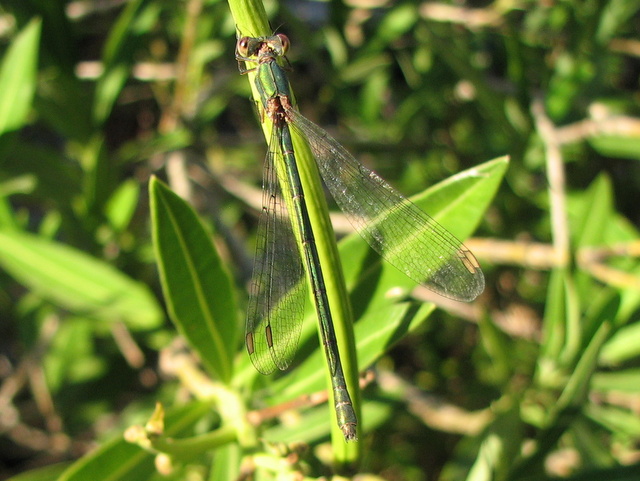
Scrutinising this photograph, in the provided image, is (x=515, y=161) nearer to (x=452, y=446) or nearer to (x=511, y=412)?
(x=511, y=412)

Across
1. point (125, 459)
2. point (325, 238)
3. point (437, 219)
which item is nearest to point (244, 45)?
point (325, 238)

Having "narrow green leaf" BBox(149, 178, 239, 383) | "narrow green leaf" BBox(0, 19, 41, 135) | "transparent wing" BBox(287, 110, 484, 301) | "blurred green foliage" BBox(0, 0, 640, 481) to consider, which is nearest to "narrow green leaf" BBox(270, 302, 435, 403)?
"blurred green foliage" BBox(0, 0, 640, 481)

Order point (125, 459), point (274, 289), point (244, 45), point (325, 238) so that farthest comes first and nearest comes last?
point (274, 289), point (125, 459), point (244, 45), point (325, 238)

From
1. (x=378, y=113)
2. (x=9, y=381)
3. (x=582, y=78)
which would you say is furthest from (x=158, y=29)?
(x=582, y=78)

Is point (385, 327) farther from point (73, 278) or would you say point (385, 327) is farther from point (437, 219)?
point (73, 278)

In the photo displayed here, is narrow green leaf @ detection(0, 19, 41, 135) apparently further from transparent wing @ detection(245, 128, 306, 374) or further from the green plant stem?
the green plant stem

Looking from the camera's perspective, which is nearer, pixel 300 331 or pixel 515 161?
pixel 300 331

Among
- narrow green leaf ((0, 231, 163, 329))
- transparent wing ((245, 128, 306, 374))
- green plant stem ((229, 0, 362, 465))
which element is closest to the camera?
green plant stem ((229, 0, 362, 465))
